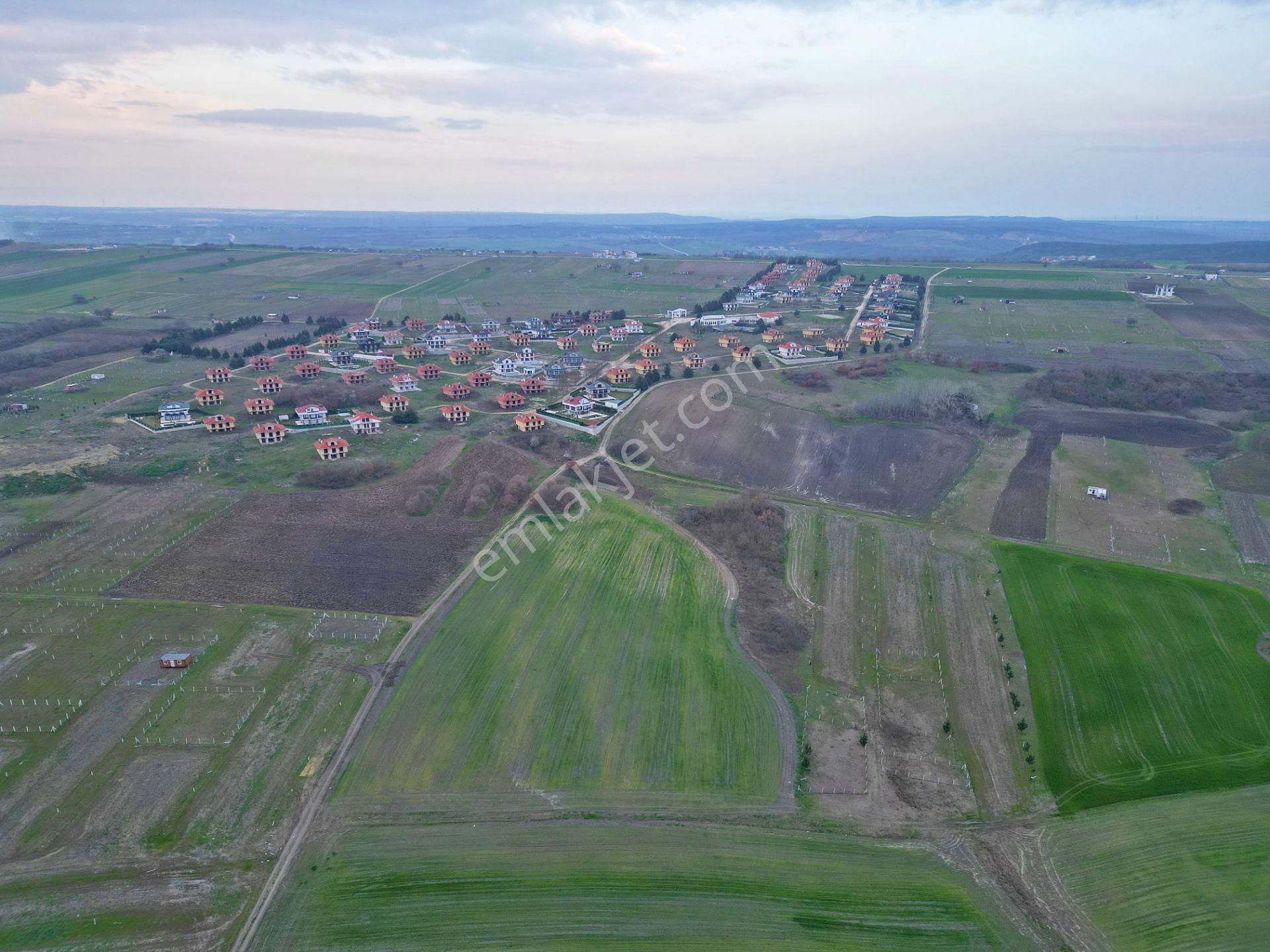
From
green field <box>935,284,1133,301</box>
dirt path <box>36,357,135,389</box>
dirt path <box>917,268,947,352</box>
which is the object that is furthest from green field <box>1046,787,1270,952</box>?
green field <box>935,284,1133,301</box>

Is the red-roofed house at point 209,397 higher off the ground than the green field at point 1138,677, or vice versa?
the red-roofed house at point 209,397

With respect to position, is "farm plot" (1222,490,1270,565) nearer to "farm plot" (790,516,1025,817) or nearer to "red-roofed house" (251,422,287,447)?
"farm plot" (790,516,1025,817)

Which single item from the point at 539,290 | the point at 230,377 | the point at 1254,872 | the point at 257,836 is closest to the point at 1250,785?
the point at 1254,872

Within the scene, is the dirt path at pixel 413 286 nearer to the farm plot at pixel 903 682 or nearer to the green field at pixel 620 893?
the farm plot at pixel 903 682

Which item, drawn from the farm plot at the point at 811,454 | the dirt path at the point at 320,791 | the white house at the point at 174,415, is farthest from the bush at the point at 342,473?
the farm plot at the point at 811,454

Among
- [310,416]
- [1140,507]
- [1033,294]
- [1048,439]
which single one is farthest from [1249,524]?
[1033,294]
